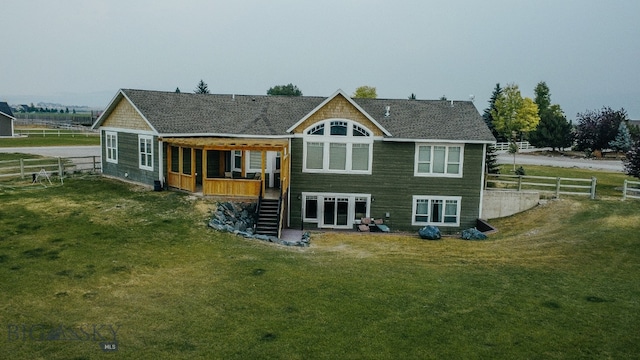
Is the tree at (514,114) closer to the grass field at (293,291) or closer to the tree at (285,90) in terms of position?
the grass field at (293,291)

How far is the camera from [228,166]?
96.3 ft

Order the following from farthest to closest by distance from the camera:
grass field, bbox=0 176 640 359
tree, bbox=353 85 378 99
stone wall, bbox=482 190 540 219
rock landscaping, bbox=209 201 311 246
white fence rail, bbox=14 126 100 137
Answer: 1. tree, bbox=353 85 378 99
2. white fence rail, bbox=14 126 100 137
3. stone wall, bbox=482 190 540 219
4. rock landscaping, bbox=209 201 311 246
5. grass field, bbox=0 176 640 359

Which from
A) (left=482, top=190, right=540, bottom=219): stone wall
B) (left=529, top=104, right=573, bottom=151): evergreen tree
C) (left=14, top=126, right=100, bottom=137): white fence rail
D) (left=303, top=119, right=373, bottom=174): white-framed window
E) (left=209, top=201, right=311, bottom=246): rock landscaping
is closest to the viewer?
(left=209, top=201, right=311, bottom=246): rock landscaping

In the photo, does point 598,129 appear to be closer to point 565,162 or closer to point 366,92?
point 565,162

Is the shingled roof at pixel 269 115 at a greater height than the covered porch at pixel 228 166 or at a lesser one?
greater

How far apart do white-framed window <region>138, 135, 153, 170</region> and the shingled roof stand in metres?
1.20

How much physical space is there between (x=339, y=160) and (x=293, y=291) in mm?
13508

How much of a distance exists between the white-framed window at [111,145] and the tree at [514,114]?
49.0 m

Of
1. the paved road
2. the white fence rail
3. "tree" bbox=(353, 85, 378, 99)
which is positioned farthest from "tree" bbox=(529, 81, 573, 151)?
the white fence rail

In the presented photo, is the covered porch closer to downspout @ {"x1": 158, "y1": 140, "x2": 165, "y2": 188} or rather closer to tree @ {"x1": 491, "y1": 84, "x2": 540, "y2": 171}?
downspout @ {"x1": 158, "y1": 140, "x2": 165, "y2": 188}

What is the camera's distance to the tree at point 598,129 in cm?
5703

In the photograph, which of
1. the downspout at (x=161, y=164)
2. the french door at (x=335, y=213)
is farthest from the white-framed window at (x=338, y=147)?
the downspout at (x=161, y=164)

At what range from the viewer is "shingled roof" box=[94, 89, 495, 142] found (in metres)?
27.4

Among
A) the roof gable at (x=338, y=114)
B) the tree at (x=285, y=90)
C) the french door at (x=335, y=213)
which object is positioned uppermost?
the tree at (x=285, y=90)
